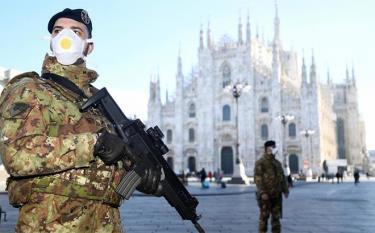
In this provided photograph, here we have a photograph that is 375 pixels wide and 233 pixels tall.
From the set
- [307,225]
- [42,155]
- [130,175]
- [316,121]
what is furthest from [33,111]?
[316,121]

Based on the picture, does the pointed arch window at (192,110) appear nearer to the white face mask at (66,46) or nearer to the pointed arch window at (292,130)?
the pointed arch window at (292,130)

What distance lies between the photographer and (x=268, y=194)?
270 inches

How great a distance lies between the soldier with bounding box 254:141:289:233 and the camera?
22.2 ft

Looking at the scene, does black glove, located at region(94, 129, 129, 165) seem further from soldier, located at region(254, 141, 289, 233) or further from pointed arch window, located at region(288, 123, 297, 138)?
pointed arch window, located at region(288, 123, 297, 138)

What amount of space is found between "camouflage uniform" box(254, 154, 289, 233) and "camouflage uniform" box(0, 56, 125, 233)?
4.62 m

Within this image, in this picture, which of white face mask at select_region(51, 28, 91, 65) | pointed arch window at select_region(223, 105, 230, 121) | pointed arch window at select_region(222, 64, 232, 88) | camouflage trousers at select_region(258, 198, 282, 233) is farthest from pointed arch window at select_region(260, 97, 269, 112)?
white face mask at select_region(51, 28, 91, 65)

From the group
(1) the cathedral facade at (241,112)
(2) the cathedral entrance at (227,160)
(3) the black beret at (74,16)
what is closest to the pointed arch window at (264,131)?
(1) the cathedral facade at (241,112)

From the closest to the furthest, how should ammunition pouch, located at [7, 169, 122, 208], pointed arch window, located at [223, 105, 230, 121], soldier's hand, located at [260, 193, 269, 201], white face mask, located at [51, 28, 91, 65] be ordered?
ammunition pouch, located at [7, 169, 122, 208] < white face mask, located at [51, 28, 91, 65] < soldier's hand, located at [260, 193, 269, 201] < pointed arch window, located at [223, 105, 230, 121]

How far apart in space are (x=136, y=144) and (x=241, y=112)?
4764 cm

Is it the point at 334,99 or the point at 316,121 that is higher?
the point at 334,99

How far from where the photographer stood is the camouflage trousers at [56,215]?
2.27 m

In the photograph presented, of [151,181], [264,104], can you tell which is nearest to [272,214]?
[151,181]

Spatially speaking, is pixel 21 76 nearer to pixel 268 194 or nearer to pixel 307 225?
pixel 268 194

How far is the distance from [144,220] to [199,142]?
4197 cm
